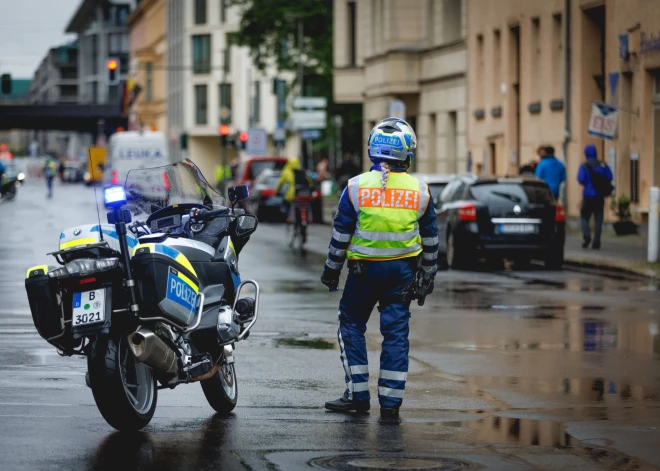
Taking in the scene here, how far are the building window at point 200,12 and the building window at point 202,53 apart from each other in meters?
0.93

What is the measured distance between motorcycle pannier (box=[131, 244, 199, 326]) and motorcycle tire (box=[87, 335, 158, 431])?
0.25 m

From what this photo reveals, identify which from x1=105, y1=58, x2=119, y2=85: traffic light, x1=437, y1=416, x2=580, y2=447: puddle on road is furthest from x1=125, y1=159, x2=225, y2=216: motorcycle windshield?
x1=105, y1=58, x2=119, y2=85: traffic light

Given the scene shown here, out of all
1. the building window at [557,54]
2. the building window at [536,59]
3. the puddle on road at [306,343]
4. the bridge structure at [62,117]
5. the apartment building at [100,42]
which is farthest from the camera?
the apartment building at [100,42]

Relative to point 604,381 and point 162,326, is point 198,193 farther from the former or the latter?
point 604,381

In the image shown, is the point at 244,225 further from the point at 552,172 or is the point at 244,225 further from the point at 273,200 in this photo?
the point at 273,200

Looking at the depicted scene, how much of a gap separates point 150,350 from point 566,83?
2844cm

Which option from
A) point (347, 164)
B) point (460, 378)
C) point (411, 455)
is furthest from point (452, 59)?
point (411, 455)

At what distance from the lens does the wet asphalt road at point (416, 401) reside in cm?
776

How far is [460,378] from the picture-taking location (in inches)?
437

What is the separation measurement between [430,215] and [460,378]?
6.39 feet

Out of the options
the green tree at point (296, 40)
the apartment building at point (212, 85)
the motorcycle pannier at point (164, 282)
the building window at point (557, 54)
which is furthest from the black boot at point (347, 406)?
the apartment building at point (212, 85)

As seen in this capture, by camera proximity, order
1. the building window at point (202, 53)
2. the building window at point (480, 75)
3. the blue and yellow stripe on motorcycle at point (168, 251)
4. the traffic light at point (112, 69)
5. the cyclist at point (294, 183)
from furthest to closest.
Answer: the building window at point (202, 53) → the traffic light at point (112, 69) → the building window at point (480, 75) → the cyclist at point (294, 183) → the blue and yellow stripe on motorcycle at point (168, 251)

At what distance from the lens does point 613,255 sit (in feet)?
83.3

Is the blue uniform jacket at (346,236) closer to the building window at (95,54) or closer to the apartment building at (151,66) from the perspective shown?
the apartment building at (151,66)
